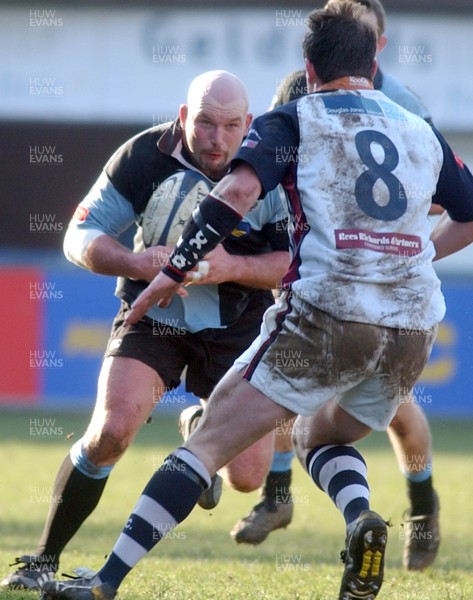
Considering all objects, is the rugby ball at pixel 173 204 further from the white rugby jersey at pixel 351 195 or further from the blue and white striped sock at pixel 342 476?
the blue and white striped sock at pixel 342 476

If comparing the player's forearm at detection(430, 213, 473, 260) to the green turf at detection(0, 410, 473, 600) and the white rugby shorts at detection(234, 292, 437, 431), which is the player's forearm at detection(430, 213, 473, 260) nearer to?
the white rugby shorts at detection(234, 292, 437, 431)

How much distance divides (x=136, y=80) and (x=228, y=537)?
1010cm

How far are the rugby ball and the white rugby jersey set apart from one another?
1.08 meters

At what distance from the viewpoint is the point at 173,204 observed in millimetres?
5234

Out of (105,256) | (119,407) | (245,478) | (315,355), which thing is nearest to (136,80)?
(245,478)

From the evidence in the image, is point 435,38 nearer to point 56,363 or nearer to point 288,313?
point 56,363

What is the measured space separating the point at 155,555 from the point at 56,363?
22.1 feet

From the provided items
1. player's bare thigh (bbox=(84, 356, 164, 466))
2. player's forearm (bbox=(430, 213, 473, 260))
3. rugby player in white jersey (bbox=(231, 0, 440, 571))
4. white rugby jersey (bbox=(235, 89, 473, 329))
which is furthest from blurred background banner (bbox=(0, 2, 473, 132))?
white rugby jersey (bbox=(235, 89, 473, 329))

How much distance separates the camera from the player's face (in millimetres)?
5129

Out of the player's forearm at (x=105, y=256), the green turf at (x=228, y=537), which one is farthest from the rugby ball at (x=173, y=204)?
the green turf at (x=228, y=537)

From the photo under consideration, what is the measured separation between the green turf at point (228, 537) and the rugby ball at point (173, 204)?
1.50 m

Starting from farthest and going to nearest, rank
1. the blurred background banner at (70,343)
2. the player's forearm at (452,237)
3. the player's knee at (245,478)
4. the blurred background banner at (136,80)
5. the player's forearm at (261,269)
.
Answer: the blurred background banner at (136,80), the blurred background banner at (70,343), the player's knee at (245,478), the player's forearm at (261,269), the player's forearm at (452,237)

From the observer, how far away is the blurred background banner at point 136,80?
13883mm

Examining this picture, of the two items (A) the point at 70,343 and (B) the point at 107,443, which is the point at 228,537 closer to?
(B) the point at 107,443
